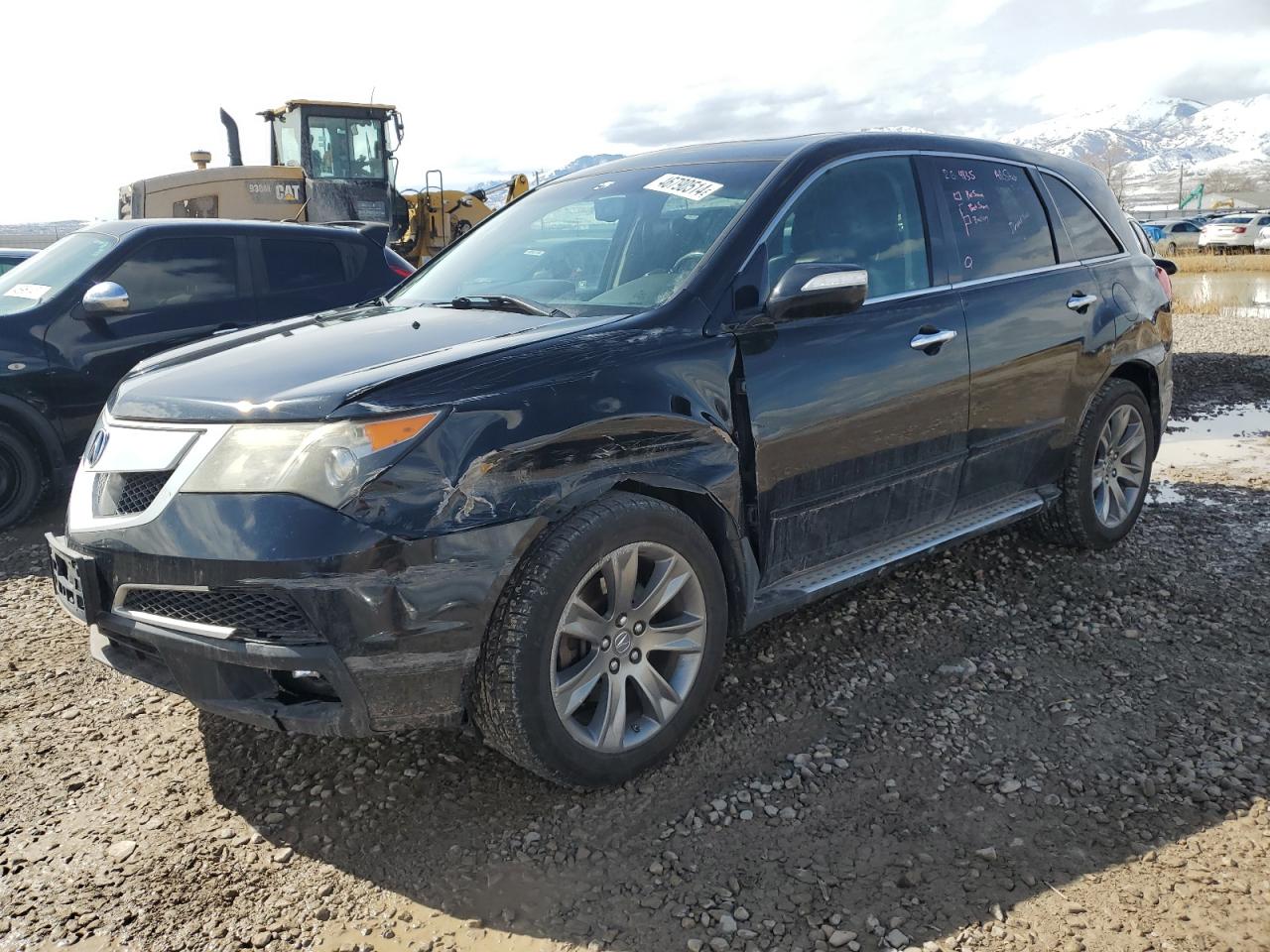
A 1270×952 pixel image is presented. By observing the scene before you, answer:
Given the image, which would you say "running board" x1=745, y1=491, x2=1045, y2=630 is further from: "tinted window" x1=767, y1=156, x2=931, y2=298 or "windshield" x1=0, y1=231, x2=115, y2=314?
"windshield" x1=0, y1=231, x2=115, y2=314

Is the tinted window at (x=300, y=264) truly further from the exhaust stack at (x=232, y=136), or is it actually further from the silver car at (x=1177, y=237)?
the silver car at (x=1177, y=237)

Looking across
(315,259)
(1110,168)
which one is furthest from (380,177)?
(1110,168)

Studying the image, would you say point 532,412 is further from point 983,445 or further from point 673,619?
point 983,445

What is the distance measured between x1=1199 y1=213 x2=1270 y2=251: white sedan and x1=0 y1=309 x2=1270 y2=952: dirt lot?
35044 millimetres

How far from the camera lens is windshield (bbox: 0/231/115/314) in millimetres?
5801

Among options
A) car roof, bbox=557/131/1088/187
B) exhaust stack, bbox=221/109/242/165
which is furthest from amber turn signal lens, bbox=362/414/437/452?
exhaust stack, bbox=221/109/242/165

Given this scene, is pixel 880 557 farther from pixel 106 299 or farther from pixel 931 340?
pixel 106 299

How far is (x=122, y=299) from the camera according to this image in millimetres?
5438

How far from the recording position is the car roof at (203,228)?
20.1 feet

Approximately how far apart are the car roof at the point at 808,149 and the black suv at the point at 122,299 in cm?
293

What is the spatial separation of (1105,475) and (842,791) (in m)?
2.69

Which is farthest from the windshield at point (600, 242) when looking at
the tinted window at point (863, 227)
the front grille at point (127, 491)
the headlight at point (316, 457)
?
the front grille at point (127, 491)

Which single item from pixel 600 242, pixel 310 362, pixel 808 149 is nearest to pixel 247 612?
pixel 310 362

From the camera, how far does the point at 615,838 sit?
2717 millimetres
